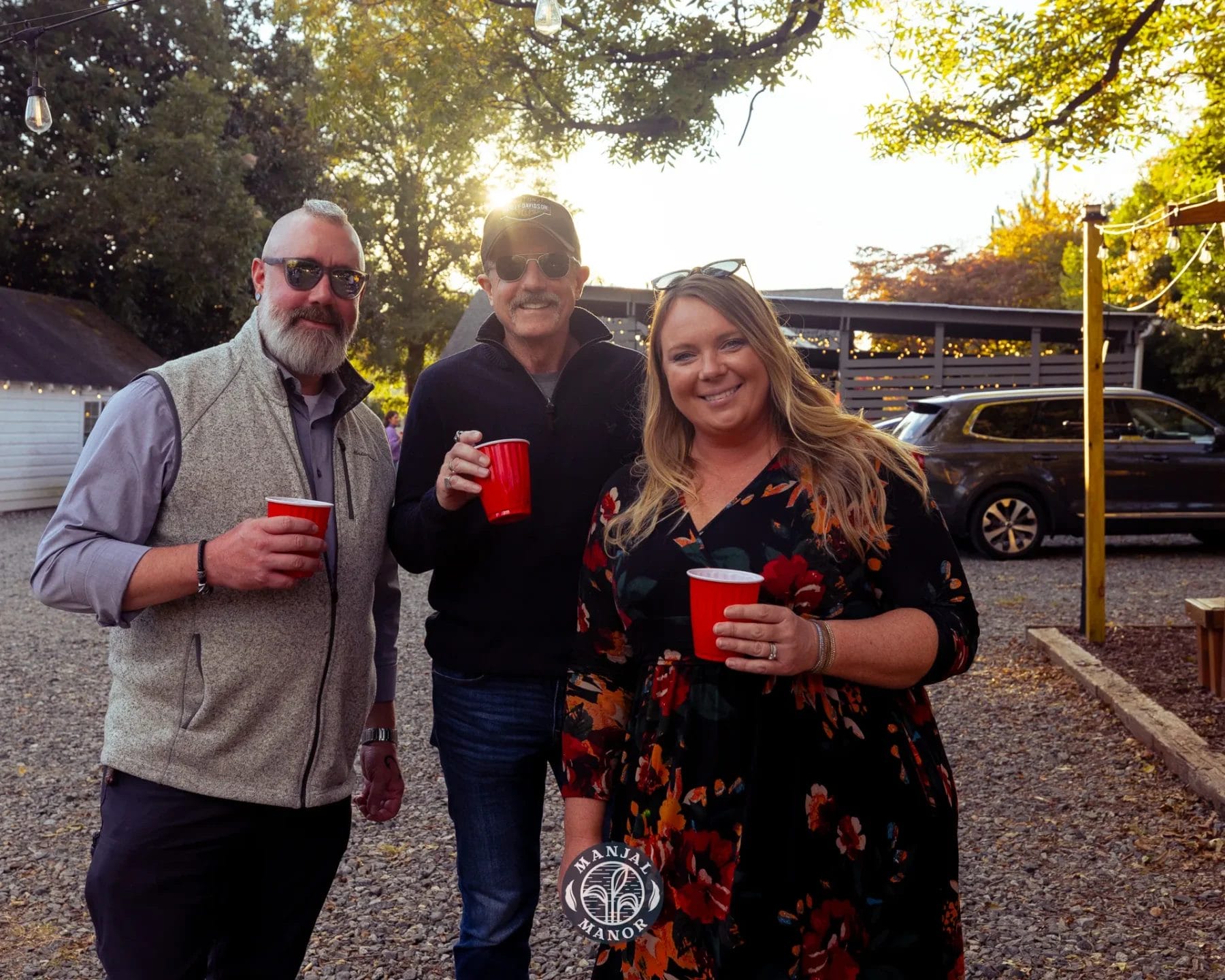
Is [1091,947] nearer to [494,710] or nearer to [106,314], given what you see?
[494,710]

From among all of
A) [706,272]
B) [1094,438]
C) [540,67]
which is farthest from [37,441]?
[706,272]

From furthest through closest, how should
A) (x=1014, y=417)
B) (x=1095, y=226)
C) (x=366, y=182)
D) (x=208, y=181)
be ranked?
(x=366, y=182)
(x=208, y=181)
(x=1014, y=417)
(x=1095, y=226)

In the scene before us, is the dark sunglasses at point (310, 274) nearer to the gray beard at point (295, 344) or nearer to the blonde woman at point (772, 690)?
the gray beard at point (295, 344)

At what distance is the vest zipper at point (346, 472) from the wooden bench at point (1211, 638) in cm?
565

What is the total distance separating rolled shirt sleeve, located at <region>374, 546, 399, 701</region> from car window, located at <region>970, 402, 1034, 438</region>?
35.6 feet

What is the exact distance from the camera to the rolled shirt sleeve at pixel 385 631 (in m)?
2.71

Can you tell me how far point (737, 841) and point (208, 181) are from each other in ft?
88.5

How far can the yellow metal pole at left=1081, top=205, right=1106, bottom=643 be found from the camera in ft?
25.2

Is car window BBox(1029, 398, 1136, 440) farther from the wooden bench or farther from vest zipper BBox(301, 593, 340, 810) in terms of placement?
vest zipper BBox(301, 593, 340, 810)

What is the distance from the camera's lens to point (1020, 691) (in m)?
6.86

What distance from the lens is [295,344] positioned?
2.38 metres

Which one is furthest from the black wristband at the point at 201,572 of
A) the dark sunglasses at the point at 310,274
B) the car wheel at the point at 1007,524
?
the car wheel at the point at 1007,524

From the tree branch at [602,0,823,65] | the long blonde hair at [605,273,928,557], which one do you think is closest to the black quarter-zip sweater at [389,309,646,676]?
the long blonde hair at [605,273,928,557]

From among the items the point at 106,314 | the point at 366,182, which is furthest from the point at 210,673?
the point at 366,182
